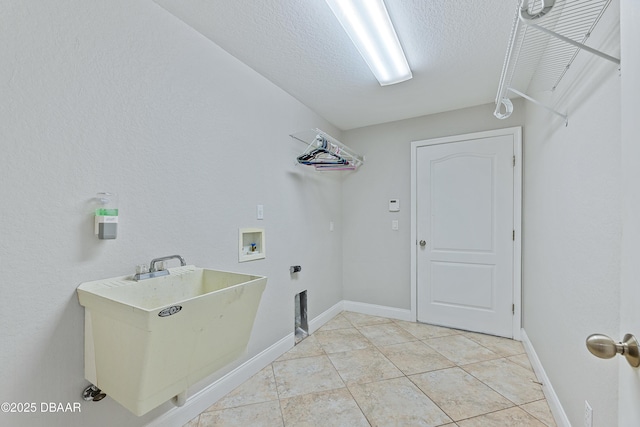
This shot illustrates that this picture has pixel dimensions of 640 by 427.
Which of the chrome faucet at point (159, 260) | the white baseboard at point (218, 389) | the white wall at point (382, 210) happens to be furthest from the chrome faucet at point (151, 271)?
the white wall at point (382, 210)

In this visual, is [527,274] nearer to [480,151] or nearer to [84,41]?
[480,151]

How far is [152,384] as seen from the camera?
1056 millimetres

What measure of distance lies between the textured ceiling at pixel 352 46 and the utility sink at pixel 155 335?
Answer: 1473mm

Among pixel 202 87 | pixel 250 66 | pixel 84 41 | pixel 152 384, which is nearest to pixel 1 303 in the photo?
pixel 152 384

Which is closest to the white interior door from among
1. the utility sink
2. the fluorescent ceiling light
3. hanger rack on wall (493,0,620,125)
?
hanger rack on wall (493,0,620,125)

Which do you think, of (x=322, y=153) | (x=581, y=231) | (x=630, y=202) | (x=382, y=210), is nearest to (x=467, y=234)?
(x=382, y=210)

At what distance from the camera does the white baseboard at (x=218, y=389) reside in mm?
1509

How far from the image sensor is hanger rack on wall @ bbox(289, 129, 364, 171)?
232 centimetres

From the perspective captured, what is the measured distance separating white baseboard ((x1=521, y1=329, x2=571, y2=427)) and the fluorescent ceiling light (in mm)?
2333

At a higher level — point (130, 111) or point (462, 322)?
point (130, 111)

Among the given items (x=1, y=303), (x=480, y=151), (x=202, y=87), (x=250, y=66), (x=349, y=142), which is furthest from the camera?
(x=349, y=142)

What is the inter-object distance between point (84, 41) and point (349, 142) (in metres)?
2.75

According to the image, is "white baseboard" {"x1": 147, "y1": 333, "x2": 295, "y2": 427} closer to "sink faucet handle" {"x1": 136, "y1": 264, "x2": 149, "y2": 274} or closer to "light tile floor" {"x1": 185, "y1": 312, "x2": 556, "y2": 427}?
"light tile floor" {"x1": 185, "y1": 312, "x2": 556, "y2": 427}

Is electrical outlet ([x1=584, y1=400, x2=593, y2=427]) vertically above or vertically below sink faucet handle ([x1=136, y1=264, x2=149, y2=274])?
below
